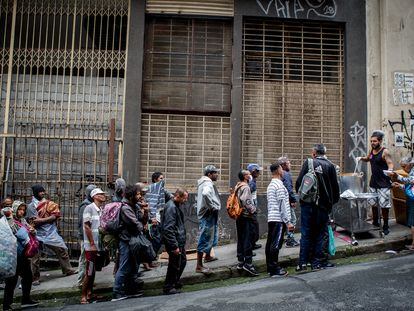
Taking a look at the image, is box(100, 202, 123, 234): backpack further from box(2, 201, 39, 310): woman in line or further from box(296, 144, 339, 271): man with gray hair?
box(296, 144, 339, 271): man with gray hair

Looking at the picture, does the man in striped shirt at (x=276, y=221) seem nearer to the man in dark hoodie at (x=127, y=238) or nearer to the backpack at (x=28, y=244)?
the man in dark hoodie at (x=127, y=238)

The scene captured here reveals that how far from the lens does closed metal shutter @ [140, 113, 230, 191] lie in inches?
428

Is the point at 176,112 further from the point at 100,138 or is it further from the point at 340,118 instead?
the point at 340,118

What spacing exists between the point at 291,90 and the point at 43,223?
6.07 m

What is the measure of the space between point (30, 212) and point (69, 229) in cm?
177

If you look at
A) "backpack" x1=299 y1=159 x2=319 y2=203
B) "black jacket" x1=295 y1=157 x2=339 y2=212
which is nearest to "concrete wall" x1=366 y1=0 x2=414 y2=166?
"black jacket" x1=295 y1=157 x2=339 y2=212

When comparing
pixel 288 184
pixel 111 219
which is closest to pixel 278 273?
pixel 288 184

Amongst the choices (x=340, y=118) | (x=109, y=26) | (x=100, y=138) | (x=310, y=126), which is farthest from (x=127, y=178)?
(x=340, y=118)

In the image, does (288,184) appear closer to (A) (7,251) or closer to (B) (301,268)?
(B) (301,268)

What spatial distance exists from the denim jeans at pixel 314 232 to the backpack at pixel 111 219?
9.08 ft

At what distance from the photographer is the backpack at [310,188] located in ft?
24.3

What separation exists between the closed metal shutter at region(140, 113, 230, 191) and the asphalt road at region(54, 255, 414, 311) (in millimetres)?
4049

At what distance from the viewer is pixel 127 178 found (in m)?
10.6

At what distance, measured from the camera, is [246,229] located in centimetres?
780
